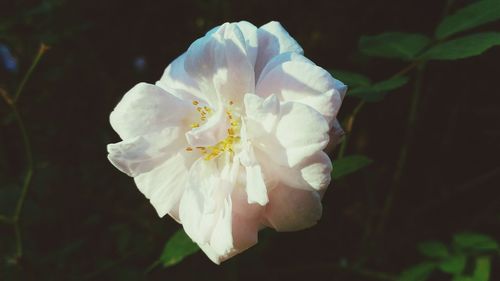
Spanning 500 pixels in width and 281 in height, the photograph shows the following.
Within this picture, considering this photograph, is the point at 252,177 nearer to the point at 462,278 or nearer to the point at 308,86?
the point at 308,86

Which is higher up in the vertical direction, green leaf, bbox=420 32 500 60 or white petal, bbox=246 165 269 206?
green leaf, bbox=420 32 500 60

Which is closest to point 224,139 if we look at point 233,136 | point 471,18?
point 233,136

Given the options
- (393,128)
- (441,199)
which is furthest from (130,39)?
(441,199)

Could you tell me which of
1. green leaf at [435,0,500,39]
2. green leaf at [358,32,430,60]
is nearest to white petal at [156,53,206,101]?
green leaf at [358,32,430,60]

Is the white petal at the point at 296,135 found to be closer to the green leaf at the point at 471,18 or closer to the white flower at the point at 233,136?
the white flower at the point at 233,136

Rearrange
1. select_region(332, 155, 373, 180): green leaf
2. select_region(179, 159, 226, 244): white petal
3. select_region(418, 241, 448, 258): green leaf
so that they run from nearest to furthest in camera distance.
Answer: select_region(179, 159, 226, 244): white petal
select_region(332, 155, 373, 180): green leaf
select_region(418, 241, 448, 258): green leaf

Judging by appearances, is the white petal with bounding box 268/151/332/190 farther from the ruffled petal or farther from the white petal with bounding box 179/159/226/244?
the white petal with bounding box 179/159/226/244

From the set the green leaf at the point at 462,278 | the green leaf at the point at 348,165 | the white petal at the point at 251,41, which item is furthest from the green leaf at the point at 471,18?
the green leaf at the point at 462,278
